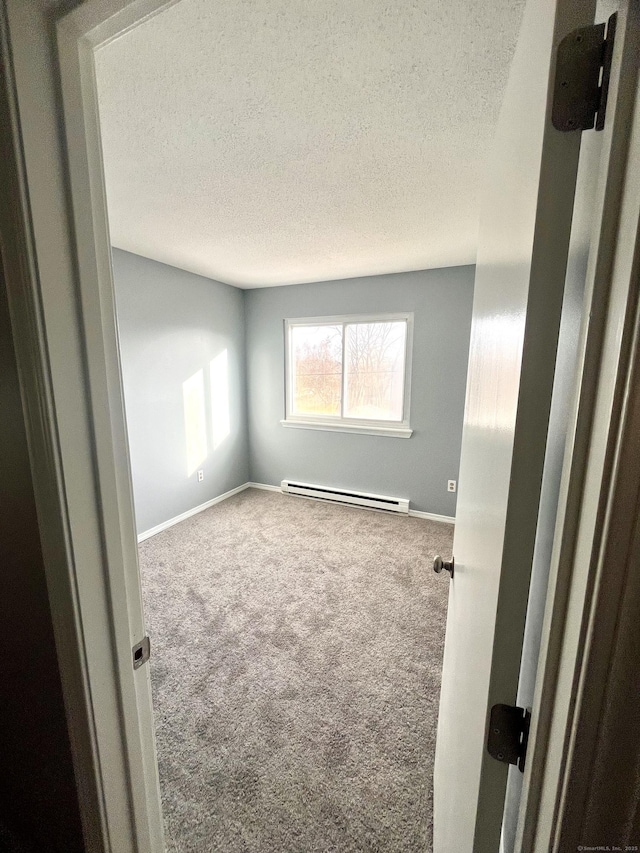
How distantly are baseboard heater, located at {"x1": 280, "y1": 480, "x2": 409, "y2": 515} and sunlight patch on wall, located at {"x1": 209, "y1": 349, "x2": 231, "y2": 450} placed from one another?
940mm

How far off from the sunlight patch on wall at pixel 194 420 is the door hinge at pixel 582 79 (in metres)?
3.37

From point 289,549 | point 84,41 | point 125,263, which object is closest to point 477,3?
point 84,41

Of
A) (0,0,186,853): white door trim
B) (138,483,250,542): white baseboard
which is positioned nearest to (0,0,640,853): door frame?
(0,0,186,853): white door trim

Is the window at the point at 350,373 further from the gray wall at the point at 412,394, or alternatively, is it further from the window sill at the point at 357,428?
the gray wall at the point at 412,394

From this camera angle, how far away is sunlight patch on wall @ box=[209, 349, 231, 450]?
12.1ft

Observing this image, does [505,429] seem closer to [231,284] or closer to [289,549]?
[289,549]

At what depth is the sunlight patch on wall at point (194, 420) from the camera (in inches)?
134

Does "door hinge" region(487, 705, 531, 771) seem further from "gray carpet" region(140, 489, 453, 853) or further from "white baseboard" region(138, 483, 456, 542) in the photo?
"white baseboard" region(138, 483, 456, 542)

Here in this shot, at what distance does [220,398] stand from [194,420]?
1.48 feet

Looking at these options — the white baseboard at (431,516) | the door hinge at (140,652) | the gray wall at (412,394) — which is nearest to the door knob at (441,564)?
the door hinge at (140,652)

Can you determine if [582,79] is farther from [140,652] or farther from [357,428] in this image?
[357,428]

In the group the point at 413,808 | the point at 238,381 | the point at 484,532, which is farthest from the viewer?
the point at 238,381

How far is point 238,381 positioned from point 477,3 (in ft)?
11.5

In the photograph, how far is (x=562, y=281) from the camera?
0.39m
